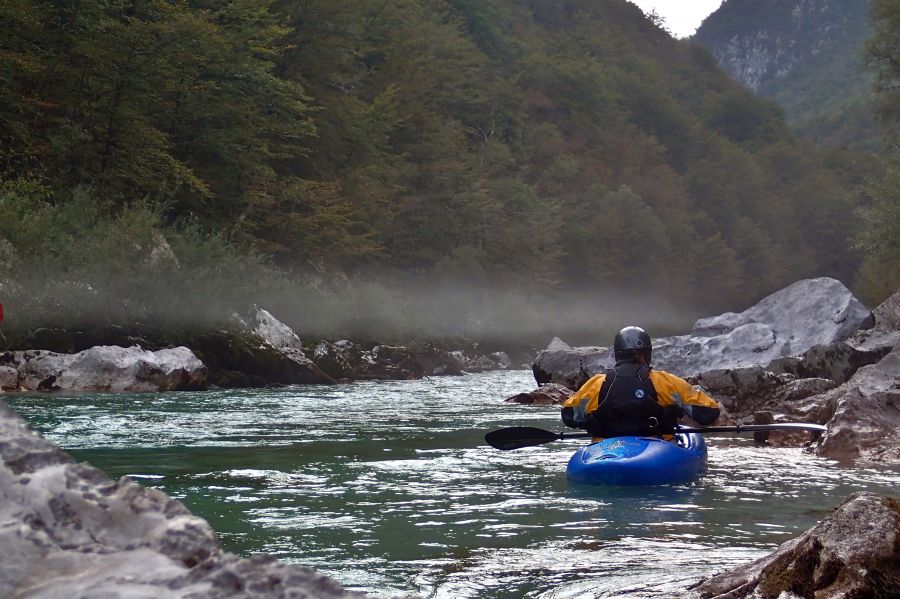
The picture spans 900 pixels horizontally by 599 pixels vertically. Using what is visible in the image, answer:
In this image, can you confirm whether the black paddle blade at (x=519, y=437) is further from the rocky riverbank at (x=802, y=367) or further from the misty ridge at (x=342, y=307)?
the misty ridge at (x=342, y=307)

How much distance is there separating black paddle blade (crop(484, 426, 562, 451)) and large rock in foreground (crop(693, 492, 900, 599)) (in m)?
5.03

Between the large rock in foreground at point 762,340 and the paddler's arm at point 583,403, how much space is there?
10.1 metres

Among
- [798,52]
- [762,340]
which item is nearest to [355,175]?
[762,340]

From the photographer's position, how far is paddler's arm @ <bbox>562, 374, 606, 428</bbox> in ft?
27.0

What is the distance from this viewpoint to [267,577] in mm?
1636

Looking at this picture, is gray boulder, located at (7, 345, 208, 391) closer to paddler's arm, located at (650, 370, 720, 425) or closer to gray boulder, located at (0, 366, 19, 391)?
gray boulder, located at (0, 366, 19, 391)

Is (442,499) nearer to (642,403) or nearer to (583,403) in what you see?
(583,403)

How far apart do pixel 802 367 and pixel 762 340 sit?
15.4 feet

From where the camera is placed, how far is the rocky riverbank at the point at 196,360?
51.8 ft

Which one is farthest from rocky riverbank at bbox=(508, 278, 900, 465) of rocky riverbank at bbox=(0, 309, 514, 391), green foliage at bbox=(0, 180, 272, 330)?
green foliage at bbox=(0, 180, 272, 330)

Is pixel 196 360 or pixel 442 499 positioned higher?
pixel 196 360

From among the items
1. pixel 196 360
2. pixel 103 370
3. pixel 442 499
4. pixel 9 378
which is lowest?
pixel 442 499

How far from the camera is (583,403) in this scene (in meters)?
8.27

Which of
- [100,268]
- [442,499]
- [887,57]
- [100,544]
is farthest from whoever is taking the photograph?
[887,57]
